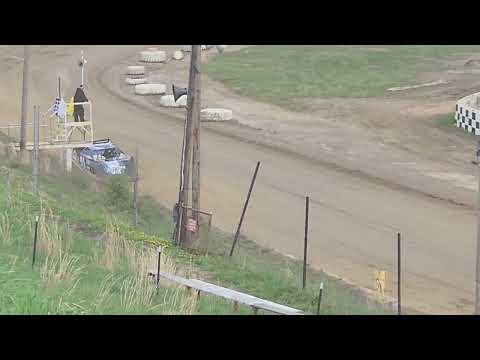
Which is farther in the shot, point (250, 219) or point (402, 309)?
point (250, 219)

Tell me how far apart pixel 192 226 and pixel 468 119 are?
37.2 feet

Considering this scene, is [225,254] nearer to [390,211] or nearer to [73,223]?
[73,223]

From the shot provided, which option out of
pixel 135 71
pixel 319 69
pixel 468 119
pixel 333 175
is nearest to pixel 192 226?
pixel 333 175

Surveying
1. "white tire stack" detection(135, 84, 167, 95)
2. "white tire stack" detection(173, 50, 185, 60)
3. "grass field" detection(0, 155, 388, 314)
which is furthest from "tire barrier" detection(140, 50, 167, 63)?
"grass field" detection(0, 155, 388, 314)

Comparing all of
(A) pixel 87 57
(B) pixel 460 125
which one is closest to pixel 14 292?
(B) pixel 460 125

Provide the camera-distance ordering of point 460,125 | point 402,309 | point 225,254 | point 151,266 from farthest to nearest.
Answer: point 460,125, point 225,254, point 402,309, point 151,266

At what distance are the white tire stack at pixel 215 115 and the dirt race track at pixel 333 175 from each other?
1.31 feet

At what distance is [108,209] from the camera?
44.4 ft

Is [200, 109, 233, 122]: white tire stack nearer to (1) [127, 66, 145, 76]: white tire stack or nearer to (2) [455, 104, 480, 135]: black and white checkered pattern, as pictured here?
(2) [455, 104, 480, 135]: black and white checkered pattern

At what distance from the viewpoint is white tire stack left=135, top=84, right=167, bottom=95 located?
25.8m

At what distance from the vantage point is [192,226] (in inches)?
444

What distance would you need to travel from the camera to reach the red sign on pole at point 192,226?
11234 millimetres

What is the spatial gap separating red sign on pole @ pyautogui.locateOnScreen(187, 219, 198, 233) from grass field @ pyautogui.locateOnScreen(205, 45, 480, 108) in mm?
13330
